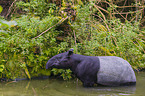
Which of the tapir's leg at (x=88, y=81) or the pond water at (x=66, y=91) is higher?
the tapir's leg at (x=88, y=81)

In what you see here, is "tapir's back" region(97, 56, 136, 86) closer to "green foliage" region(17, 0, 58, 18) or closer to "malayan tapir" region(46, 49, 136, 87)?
"malayan tapir" region(46, 49, 136, 87)

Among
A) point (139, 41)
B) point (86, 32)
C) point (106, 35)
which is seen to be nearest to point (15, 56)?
point (86, 32)

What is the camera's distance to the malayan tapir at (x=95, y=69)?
563 centimetres

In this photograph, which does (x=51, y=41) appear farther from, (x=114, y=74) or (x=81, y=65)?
(x=114, y=74)

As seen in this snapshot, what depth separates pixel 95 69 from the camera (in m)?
5.65

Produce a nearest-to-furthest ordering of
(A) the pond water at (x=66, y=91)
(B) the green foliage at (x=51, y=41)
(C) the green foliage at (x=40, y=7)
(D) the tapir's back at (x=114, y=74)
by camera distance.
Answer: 1. (A) the pond water at (x=66, y=91)
2. (D) the tapir's back at (x=114, y=74)
3. (B) the green foliage at (x=51, y=41)
4. (C) the green foliage at (x=40, y=7)

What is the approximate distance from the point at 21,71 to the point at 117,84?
3337 millimetres

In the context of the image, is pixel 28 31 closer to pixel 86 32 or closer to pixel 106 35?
pixel 86 32

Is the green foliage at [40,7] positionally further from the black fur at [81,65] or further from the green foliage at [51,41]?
the black fur at [81,65]

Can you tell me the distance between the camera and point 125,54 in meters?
7.74

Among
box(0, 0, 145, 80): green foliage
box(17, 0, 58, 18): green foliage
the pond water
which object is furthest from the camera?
box(17, 0, 58, 18): green foliage

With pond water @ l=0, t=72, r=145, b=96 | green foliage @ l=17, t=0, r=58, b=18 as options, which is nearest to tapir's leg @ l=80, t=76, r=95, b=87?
pond water @ l=0, t=72, r=145, b=96

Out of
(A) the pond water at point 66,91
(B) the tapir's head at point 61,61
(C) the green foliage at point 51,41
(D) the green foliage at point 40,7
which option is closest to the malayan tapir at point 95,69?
(B) the tapir's head at point 61,61

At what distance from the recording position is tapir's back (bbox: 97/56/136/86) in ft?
18.4
